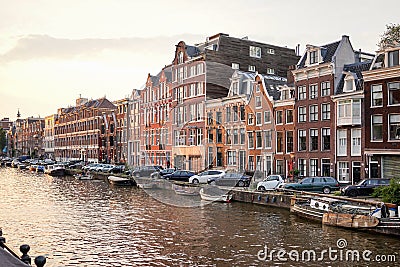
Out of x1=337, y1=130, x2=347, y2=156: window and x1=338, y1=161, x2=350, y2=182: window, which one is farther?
x1=337, y1=130, x2=347, y2=156: window

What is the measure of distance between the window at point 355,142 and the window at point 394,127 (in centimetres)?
427

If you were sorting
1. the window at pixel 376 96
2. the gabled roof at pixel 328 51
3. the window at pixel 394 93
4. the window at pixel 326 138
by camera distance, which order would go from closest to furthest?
the window at pixel 394 93 → the window at pixel 376 96 → the window at pixel 326 138 → the gabled roof at pixel 328 51

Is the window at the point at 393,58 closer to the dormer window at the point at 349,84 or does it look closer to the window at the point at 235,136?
the dormer window at the point at 349,84

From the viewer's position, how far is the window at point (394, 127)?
50.7 meters

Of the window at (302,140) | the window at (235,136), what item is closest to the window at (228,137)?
the window at (235,136)

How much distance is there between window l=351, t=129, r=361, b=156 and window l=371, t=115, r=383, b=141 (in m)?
2.26

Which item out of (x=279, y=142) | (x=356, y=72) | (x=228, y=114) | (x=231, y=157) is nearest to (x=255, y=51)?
(x=279, y=142)

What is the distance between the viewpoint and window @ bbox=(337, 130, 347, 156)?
5647 centimetres

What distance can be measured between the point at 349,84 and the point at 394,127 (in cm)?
810

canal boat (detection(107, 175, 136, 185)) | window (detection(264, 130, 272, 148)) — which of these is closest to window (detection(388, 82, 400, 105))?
window (detection(264, 130, 272, 148))

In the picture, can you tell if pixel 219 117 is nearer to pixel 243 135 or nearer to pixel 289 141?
pixel 243 135

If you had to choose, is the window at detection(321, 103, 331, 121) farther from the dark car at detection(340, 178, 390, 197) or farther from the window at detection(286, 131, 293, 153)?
the dark car at detection(340, 178, 390, 197)

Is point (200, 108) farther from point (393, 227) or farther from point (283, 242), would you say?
point (393, 227)

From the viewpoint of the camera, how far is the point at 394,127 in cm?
5109
